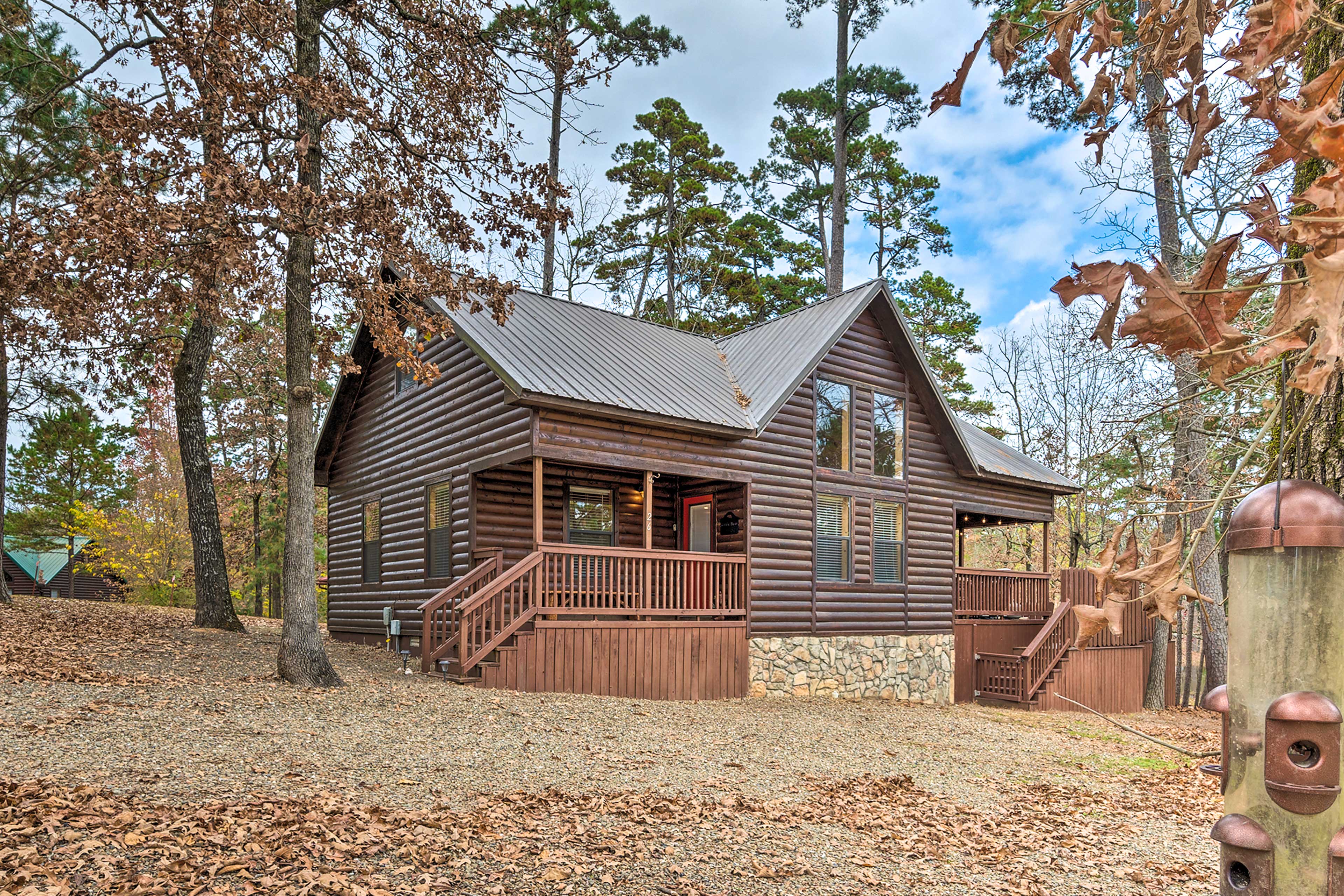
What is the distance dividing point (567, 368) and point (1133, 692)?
14.5m

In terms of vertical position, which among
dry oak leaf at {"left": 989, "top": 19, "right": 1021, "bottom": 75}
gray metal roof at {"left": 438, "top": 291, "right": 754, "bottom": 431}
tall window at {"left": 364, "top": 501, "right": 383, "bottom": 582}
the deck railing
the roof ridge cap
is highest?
the roof ridge cap

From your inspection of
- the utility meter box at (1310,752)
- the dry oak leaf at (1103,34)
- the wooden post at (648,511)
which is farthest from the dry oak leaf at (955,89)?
A: the wooden post at (648,511)

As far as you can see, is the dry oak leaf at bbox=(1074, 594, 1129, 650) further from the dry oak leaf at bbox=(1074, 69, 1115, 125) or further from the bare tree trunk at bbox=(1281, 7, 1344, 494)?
the dry oak leaf at bbox=(1074, 69, 1115, 125)

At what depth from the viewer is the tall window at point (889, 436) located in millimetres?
16812

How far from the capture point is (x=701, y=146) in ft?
95.9

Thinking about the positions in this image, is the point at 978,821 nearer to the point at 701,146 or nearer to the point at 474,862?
the point at 474,862

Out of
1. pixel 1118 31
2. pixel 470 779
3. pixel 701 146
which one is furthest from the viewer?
pixel 701 146

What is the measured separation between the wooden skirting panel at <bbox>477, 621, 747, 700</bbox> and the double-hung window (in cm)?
332

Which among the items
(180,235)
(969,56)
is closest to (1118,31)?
(969,56)

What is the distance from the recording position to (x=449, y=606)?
45.1ft

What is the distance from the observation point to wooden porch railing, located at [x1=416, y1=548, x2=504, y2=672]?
39.3 ft

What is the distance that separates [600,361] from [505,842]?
9.47 m

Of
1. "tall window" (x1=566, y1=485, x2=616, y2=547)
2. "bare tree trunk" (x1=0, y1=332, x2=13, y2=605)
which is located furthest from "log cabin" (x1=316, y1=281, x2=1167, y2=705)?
"bare tree trunk" (x1=0, y1=332, x2=13, y2=605)

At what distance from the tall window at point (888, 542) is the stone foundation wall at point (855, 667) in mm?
1146
